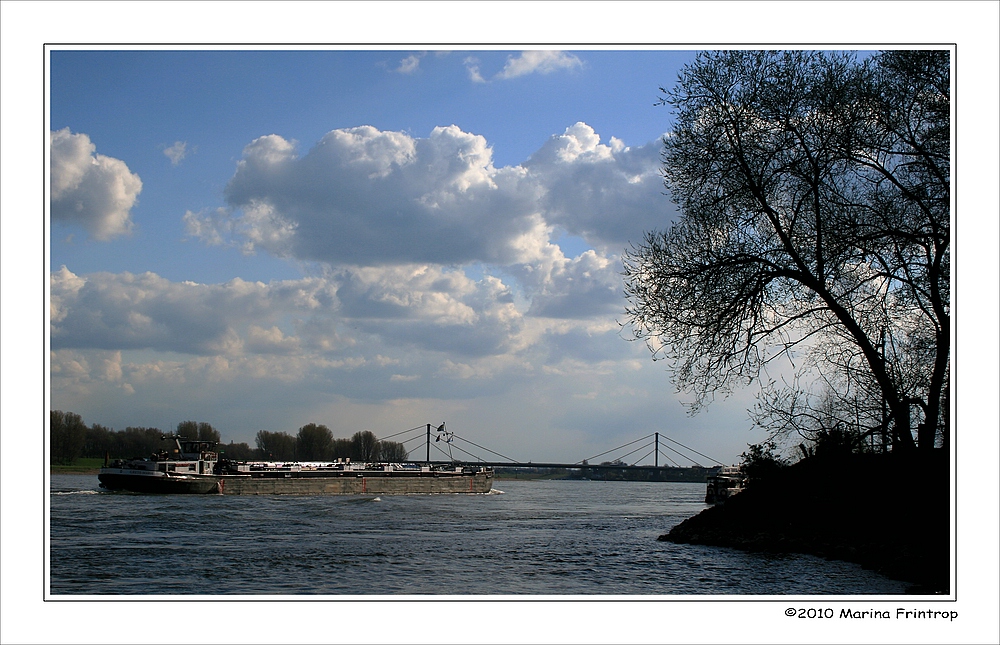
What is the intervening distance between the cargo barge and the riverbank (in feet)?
151

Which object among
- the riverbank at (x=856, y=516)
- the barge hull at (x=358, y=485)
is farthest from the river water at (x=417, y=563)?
the barge hull at (x=358, y=485)

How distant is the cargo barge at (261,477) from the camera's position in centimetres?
5478

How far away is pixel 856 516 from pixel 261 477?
53728mm

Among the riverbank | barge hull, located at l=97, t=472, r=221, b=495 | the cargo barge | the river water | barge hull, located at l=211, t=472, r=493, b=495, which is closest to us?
the riverbank

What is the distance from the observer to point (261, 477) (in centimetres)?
6134

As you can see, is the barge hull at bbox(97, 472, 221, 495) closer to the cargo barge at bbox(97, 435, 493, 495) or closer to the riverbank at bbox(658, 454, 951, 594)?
the cargo barge at bbox(97, 435, 493, 495)

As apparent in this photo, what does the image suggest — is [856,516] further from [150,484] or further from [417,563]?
[150,484]

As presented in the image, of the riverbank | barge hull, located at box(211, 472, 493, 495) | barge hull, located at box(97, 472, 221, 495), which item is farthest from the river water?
barge hull, located at box(211, 472, 493, 495)

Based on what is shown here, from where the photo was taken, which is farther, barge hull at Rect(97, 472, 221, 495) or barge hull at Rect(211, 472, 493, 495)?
barge hull at Rect(211, 472, 493, 495)

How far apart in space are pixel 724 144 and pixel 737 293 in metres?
2.24

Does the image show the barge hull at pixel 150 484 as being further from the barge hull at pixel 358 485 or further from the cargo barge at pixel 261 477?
the barge hull at pixel 358 485

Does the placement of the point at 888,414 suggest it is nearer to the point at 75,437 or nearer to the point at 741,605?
the point at 741,605

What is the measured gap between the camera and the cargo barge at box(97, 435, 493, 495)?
180 feet

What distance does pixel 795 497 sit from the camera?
16031mm
